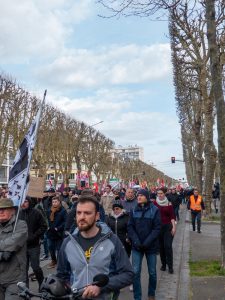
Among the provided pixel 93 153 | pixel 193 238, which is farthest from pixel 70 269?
pixel 93 153

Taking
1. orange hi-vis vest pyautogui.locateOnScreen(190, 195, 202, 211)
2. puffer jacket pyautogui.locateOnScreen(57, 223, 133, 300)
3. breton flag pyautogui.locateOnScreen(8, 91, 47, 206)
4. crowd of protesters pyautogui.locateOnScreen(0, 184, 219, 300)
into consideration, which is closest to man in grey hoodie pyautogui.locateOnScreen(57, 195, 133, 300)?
puffer jacket pyautogui.locateOnScreen(57, 223, 133, 300)

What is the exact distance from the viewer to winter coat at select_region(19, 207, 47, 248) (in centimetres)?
757

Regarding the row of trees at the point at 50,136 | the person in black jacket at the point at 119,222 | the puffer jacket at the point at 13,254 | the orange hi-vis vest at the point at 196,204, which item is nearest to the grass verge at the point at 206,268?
the person in black jacket at the point at 119,222

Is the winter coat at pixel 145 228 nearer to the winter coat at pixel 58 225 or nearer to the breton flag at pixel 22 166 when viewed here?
the breton flag at pixel 22 166

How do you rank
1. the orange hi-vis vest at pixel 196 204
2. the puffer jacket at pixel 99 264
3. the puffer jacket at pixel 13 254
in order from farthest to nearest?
the orange hi-vis vest at pixel 196 204
the puffer jacket at pixel 13 254
the puffer jacket at pixel 99 264

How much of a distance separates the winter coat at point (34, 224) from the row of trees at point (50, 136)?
26.5 metres

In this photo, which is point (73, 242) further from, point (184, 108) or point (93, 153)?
point (93, 153)

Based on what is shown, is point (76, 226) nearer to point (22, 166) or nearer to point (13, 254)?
point (22, 166)

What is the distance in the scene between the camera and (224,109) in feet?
31.0

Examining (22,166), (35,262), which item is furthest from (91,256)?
(35,262)

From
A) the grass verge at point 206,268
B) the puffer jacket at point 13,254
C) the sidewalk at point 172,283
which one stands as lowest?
the sidewalk at point 172,283

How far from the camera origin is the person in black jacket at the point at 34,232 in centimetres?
748

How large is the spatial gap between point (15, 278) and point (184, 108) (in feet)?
94.2

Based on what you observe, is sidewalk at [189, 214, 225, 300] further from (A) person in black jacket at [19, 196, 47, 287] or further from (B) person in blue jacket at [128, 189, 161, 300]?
(A) person in black jacket at [19, 196, 47, 287]
